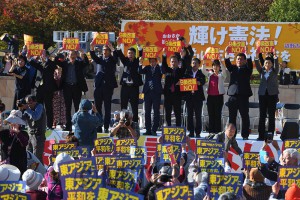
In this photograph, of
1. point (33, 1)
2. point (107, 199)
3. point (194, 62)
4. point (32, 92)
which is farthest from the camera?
point (33, 1)

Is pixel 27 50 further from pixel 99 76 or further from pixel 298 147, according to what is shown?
pixel 298 147

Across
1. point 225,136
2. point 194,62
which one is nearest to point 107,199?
point 225,136

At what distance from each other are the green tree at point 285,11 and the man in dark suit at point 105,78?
1799 centimetres

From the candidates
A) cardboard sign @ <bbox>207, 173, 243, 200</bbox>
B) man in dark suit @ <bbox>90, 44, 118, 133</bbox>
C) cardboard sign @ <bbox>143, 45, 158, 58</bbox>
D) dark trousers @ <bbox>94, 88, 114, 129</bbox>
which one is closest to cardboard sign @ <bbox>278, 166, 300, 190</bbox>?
cardboard sign @ <bbox>207, 173, 243, 200</bbox>

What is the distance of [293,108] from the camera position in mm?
21844

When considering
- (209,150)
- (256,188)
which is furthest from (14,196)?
(209,150)

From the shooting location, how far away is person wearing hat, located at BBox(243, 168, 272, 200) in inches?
511

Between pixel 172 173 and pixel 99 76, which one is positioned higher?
pixel 99 76

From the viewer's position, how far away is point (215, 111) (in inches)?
778

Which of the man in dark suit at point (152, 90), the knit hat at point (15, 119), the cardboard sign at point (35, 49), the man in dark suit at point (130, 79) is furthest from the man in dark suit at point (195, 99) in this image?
the knit hat at point (15, 119)

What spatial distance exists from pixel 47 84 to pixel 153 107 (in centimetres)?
216

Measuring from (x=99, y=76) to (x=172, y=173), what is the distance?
7.05 m

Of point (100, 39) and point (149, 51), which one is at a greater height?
point (100, 39)

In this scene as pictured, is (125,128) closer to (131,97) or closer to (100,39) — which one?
(131,97)
